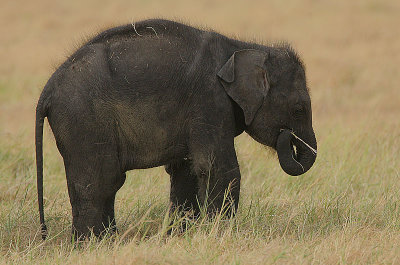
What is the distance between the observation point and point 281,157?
6164 millimetres

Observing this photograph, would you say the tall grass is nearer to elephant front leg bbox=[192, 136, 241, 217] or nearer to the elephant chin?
elephant front leg bbox=[192, 136, 241, 217]

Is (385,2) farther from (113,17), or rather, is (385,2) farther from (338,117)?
(338,117)

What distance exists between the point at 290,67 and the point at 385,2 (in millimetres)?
14412

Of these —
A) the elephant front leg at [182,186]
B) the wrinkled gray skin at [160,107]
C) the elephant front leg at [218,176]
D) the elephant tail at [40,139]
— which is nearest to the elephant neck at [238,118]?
the wrinkled gray skin at [160,107]

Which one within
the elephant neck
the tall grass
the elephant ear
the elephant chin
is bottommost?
the tall grass

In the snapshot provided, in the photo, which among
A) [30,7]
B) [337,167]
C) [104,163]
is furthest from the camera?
[30,7]

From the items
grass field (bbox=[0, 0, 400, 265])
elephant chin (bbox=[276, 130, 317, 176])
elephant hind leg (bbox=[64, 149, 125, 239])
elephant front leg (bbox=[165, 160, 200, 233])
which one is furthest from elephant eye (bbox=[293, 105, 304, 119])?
elephant hind leg (bbox=[64, 149, 125, 239])

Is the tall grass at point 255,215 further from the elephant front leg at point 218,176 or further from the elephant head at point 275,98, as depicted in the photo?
the elephant head at point 275,98

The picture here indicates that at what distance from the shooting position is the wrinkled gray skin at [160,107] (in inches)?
224

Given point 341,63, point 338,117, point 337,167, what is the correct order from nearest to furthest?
point 337,167 → point 338,117 → point 341,63

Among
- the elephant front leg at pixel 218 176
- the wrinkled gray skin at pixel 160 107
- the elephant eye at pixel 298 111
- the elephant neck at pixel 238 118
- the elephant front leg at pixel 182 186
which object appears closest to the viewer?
the wrinkled gray skin at pixel 160 107

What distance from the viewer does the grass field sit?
5395 millimetres

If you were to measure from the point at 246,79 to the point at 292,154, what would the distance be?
71cm

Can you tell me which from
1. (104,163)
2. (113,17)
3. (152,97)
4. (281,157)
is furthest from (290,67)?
(113,17)
